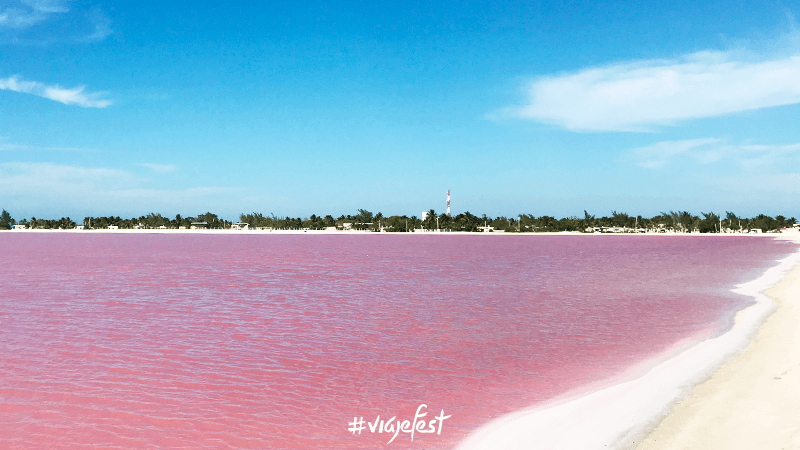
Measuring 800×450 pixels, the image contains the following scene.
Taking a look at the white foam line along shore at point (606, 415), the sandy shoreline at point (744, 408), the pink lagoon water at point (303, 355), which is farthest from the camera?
the pink lagoon water at point (303, 355)

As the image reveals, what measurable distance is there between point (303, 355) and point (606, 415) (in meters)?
7.58

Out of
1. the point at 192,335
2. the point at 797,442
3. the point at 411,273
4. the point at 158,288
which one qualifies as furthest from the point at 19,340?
the point at 411,273

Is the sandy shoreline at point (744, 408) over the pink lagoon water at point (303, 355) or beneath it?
over

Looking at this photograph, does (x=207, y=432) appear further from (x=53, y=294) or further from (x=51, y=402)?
(x=53, y=294)

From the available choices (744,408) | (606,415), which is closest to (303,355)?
(606,415)

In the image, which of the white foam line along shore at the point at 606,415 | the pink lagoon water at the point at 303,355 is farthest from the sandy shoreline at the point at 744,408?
the pink lagoon water at the point at 303,355

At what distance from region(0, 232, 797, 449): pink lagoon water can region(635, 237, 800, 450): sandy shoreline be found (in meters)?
2.45

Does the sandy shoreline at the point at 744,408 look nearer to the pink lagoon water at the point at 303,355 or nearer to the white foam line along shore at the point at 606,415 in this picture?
the white foam line along shore at the point at 606,415

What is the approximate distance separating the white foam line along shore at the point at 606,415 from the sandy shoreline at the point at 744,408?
0.27 metres

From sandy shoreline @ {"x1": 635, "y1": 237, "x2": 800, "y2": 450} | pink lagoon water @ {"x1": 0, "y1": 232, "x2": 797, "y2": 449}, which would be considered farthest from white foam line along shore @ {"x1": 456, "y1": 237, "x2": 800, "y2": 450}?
pink lagoon water @ {"x1": 0, "y1": 232, "x2": 797, "y2": 449}

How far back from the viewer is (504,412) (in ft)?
30.7

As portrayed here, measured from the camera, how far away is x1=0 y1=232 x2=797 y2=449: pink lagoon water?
8.71 metres

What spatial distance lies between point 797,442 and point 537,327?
10460 millimetres

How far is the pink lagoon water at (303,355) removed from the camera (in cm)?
871
